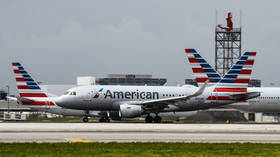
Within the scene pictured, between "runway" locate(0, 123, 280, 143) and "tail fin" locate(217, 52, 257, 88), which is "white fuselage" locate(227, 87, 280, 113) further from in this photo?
"runway" locate(0, 123, 280, 143)

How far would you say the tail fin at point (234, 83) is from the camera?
54875 mm

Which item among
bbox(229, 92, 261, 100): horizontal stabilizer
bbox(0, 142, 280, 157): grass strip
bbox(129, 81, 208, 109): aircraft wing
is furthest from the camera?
bbox(229, 92, 261, 100): horizontal stabilizer

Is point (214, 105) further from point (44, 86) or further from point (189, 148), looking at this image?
point (44, 86)

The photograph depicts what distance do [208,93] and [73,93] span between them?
14.5 meters

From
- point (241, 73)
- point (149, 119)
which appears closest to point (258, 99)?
point (241, 73)

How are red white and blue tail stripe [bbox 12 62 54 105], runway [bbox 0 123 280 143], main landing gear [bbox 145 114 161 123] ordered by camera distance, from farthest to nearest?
1. red white and blue tail stripe [bbox 12 62 54 105]
2. main landing gear [bbox 145 114 161 123]
3. runway [bbox 0 123 280 143]

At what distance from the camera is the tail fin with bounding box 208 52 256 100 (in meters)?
54.9

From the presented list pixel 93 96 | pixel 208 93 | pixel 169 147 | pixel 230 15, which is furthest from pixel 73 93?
pixel 230 15

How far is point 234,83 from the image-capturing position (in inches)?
2173

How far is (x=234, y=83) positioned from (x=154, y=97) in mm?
8802

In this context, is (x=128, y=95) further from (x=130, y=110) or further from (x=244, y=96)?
(x=244, y=96)

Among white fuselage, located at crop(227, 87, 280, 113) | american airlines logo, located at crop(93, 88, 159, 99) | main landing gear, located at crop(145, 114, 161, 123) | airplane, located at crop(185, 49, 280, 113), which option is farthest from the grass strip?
white fuselage, located at crop(227, 87, 280, 113)

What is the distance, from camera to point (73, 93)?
5291 cm

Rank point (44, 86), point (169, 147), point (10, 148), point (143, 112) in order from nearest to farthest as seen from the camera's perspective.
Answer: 1. point (10, 148)
2. point (169, 147)
3. point (143, 112)
4. point (44, 86)
